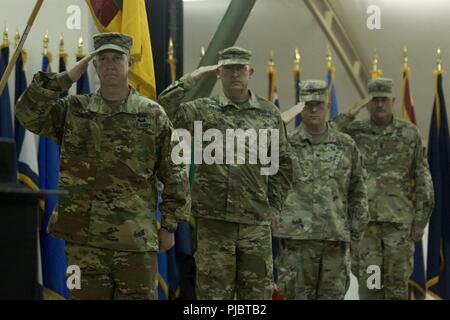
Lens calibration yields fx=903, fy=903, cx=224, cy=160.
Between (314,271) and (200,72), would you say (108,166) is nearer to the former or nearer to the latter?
(200,72)

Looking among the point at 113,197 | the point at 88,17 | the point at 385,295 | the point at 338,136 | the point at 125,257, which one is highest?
the point at 88,17

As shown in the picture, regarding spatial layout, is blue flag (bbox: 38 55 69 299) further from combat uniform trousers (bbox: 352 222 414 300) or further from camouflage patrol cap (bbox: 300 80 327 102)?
combat uniform trousers (bbox: 352 222 414 300)

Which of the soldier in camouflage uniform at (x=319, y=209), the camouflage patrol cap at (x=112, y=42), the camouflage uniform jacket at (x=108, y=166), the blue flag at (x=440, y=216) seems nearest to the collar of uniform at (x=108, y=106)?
the camouflage uniform jacket at (x=108, y=166)

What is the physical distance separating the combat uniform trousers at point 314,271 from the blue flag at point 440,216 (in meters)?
2.18

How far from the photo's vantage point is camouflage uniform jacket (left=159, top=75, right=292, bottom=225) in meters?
4.48

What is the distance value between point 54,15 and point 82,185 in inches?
110

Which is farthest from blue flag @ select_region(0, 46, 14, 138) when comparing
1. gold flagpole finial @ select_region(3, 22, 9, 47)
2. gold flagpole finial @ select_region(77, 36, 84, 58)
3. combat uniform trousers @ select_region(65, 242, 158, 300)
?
combat uniform trousers @ select_region(65, 242, 158, 300)

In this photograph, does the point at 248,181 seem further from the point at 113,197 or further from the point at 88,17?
the point at 88,17

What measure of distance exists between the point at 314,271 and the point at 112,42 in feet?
6.54

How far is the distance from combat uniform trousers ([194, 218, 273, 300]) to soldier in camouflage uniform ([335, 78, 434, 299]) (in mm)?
1620

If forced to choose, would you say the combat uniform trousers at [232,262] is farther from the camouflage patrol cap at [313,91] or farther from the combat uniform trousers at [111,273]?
the camouflage patrol cap at [313,91]

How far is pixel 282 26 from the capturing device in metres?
8.23

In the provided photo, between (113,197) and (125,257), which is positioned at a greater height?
(113,197)

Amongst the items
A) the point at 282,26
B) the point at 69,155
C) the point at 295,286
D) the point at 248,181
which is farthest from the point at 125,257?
the point at 282,26
